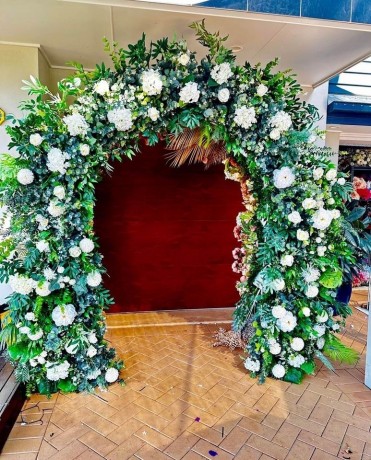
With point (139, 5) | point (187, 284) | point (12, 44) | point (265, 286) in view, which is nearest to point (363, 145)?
point (187, 284)

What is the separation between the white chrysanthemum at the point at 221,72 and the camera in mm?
2551

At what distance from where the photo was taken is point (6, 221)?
104 inches

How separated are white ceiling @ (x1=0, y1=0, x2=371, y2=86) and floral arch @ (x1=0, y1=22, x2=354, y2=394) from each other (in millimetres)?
362

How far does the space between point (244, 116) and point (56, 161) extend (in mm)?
1464

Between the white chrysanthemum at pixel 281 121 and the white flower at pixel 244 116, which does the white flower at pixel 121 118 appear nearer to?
the white flower at pixel 244 116

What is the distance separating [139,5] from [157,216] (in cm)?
265

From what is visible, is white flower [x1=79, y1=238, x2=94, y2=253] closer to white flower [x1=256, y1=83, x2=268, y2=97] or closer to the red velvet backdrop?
white flower [x1=256, y1=83, x2=268, y2=97]

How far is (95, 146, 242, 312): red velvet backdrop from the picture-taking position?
460 cm

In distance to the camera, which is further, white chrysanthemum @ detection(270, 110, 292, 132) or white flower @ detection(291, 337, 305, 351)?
white flower @ detection(291, 337, 305, 351)

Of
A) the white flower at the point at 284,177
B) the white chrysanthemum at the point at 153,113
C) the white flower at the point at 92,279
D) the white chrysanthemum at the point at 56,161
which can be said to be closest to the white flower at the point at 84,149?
the white chrysanthemum at the point at 56,161

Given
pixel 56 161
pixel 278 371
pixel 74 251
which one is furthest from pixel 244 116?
pixel 278 371

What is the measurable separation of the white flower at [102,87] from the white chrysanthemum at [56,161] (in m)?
0.53

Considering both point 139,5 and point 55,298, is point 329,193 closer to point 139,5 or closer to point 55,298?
point 139,5

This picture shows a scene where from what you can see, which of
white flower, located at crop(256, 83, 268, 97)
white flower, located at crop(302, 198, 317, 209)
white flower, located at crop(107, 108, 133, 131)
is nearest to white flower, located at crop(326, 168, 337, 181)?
white flower, located at crop(302, 198, 317, 209)
